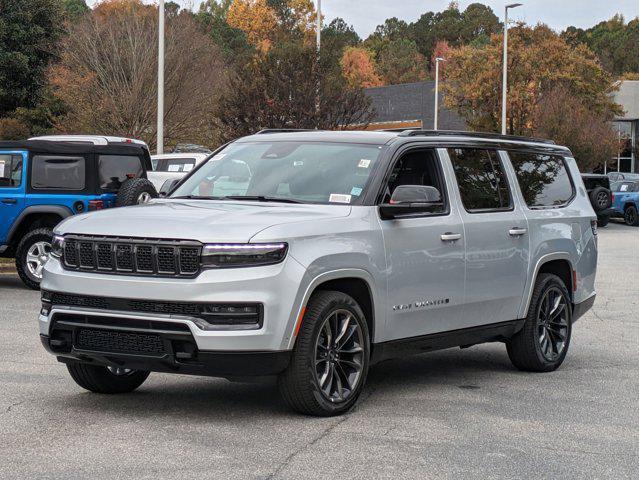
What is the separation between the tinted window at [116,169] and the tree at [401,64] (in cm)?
8915

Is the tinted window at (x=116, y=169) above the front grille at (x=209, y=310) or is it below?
above

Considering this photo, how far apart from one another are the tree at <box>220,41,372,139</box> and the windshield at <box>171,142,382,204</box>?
2337cm

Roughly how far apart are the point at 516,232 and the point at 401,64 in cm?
10226

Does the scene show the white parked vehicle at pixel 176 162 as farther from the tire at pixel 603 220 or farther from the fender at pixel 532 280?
the tire at pixel 603 220

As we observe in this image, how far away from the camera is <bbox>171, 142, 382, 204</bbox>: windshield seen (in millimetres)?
7965

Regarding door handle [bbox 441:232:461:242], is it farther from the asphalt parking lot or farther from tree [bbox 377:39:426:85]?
tree [bbox 377:39:426:85]

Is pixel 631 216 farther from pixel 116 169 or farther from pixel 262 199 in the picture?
pixel 262 199

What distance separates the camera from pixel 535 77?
54.0 meters

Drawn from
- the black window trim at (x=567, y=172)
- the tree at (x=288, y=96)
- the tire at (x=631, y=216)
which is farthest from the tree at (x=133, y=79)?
the black window trim at (x=567, y=172)

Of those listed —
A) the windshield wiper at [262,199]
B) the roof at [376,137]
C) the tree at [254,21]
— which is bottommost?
the windshield wiper at [262,199]

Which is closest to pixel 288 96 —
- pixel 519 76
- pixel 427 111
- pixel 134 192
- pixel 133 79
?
pixel 133 79

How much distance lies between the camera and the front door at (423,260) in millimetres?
7887

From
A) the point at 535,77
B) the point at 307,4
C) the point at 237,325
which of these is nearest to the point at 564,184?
the point at 237,325

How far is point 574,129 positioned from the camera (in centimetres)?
4800
